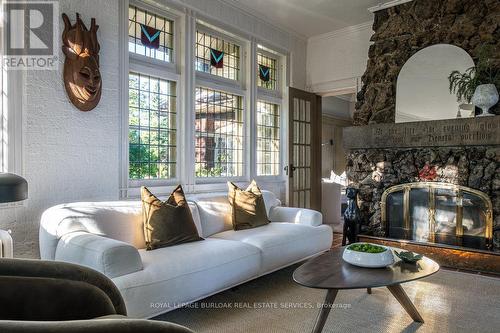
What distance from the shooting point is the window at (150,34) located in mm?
3551

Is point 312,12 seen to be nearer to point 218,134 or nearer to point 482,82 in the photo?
point 218,134

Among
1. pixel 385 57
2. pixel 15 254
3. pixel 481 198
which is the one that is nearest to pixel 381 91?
pixel 385 57

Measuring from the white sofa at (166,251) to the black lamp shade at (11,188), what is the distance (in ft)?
2.72

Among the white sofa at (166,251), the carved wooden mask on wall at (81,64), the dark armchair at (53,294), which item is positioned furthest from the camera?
the carved wooden mask on wall at (81,64)

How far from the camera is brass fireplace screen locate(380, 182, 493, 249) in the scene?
3.72 meters

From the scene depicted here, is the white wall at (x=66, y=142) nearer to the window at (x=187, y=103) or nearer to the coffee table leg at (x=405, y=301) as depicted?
the window at (x=187, y=103)

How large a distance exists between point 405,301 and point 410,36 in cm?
345

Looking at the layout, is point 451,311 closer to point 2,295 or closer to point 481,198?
point 481,198

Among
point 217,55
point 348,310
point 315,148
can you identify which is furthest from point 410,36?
point 348,310

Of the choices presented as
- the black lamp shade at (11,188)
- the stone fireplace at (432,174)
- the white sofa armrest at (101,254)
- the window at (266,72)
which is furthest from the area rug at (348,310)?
the window at (266,72)

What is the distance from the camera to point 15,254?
8.51 ft

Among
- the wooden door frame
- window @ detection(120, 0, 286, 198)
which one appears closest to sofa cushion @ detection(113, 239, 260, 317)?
window @ detection(120, 0, 286, 198)

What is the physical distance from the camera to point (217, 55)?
4453mm

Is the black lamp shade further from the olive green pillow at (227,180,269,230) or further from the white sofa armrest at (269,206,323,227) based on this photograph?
the white sofa armrest at (269,206,323,227)
